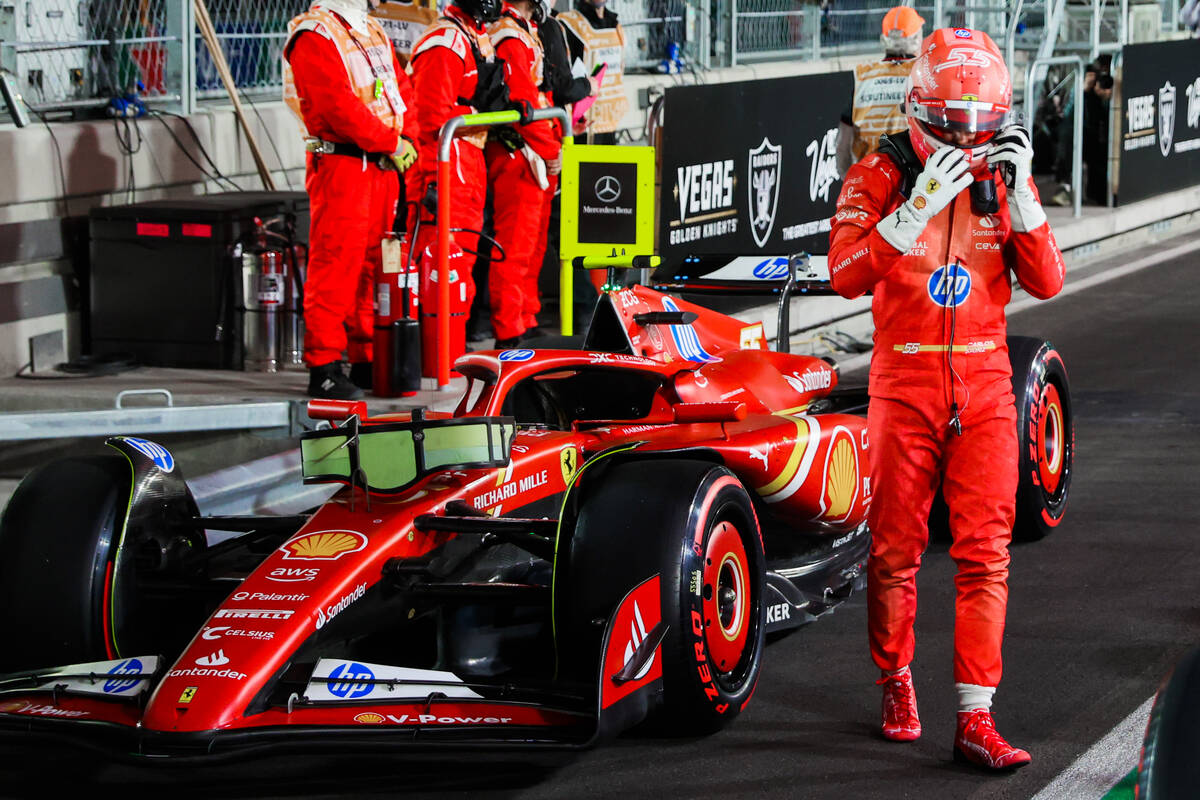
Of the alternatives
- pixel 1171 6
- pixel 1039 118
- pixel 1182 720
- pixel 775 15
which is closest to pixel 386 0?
pixel 775 15

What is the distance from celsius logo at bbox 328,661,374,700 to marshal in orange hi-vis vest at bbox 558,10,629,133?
25.8ft

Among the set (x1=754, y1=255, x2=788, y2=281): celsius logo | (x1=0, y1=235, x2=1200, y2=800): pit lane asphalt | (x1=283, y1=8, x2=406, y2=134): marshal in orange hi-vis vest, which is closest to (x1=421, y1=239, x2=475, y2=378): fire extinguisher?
(x1=283, y1=8, x2=406, y2=134): marshal in orange hi-vis vest

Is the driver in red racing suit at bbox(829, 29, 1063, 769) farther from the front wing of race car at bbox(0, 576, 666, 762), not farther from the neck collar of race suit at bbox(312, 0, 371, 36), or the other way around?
the neck collar of race suit at bbox(312, 0, 371, 36)

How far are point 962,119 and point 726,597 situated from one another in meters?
1.49

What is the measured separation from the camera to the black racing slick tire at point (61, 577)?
493 centimetres

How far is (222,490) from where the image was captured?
6.81 m

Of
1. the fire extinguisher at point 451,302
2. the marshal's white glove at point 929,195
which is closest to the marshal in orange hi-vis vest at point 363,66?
the fire extinguisher at point 451,302

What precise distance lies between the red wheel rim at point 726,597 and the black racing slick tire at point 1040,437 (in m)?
2.10

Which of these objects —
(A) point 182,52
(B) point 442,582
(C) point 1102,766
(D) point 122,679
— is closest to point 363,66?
(A) point 182,52

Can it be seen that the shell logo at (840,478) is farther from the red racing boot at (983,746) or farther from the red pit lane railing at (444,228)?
the red pit lane railing at (444,228)

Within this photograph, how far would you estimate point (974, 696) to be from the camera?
4762 mm

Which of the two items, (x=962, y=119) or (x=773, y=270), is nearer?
(x=962, y=119)

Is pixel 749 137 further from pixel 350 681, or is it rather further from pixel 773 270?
pixel 350 681

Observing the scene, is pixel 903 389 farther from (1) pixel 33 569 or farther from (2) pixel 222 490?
(2) pixel 222 490
